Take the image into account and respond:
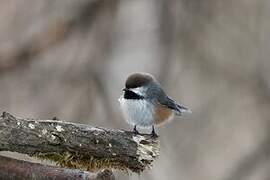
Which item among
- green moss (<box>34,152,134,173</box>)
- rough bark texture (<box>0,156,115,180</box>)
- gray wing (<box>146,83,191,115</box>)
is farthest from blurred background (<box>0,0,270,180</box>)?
rough bark texture (<box>0,156,115,180</box>)

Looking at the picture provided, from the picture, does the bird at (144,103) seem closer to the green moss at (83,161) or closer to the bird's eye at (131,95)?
the bird's eye at (131,95)

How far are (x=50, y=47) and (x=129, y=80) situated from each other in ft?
9.75

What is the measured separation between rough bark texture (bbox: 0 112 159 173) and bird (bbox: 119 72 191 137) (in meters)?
0.57

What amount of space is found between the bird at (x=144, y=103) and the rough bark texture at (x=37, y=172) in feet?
3.16

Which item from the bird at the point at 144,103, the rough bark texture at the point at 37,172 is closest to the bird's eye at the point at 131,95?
the bird at the point at 144,103

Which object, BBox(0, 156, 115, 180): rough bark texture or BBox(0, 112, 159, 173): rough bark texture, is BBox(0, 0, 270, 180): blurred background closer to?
BBox(0, 112, 159, 173): rough bark texture

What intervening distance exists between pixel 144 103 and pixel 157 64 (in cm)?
310

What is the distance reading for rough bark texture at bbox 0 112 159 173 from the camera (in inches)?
86.0

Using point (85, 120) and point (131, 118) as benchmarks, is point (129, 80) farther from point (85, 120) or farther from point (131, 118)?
point (85, 120)

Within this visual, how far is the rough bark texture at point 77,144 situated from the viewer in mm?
2184

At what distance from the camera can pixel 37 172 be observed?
2.11 meters

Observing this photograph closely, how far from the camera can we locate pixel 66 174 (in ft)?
7.02

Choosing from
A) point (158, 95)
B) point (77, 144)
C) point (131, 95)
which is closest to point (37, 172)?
point (77, 144)

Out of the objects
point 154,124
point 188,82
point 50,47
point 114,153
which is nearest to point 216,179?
point 188,82
